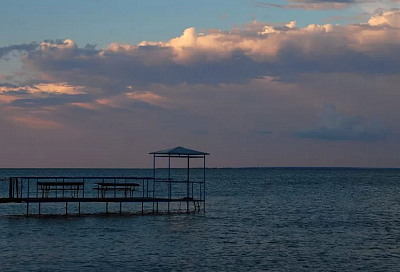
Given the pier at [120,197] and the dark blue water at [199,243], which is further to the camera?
the pier at [120,197]

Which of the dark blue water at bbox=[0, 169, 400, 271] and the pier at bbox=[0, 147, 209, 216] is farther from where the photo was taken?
the pier at bbox=[0, 147, 209, 216]

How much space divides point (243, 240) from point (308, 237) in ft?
12.5

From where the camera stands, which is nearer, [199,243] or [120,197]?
[199,243]

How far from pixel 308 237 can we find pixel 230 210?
1659 cm

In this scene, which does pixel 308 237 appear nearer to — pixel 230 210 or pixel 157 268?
pixel 157 268

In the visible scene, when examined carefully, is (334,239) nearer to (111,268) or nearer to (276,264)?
(276,264)

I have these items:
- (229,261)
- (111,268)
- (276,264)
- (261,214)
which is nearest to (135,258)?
(111,268)

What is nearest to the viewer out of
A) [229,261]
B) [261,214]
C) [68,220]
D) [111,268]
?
[111,268]

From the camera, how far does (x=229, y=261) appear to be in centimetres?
2245

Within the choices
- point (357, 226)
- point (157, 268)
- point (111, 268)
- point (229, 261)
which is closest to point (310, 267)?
point (229, 261)

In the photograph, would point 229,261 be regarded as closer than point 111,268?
No

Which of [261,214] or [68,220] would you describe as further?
[261,214]

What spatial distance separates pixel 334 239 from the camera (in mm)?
29156

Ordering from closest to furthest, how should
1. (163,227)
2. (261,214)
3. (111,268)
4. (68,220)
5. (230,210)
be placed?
(111,268), (163,227), (68,220), (261,214), (230,210)
